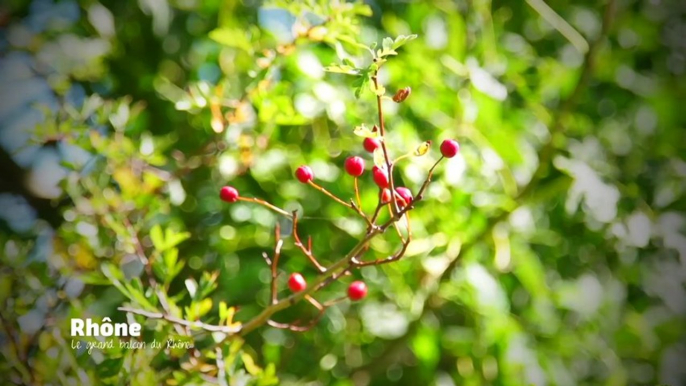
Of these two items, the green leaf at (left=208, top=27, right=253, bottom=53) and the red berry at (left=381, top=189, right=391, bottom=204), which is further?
the green leaf at (left=208, top=27, right=253, bottom=53)

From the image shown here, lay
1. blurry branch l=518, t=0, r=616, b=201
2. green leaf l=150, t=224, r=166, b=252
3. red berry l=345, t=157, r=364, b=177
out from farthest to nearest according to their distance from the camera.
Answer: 1. blurry branch l=518, t=0, r=616, b=201
2. green leaf l=150, t=224, r=166, b=252
3. red berry l=345, t=157, r=364, b=177

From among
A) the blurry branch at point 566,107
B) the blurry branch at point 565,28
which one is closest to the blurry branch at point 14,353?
the blurry branch at point 566,107

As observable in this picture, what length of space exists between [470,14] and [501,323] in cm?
47

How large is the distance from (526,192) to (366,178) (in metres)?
0.23

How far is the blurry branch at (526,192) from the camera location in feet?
3.08

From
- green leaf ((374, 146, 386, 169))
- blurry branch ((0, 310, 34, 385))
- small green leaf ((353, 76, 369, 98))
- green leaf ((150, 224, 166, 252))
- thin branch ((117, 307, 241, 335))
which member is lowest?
blurry branch ((0, 310, 34, 385))

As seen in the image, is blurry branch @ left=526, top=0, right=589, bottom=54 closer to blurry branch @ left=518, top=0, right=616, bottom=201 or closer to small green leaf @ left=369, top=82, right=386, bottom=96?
blurry branch @ left=518, top=0, right=616, bottom=201

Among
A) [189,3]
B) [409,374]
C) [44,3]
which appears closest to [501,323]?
[409,374]

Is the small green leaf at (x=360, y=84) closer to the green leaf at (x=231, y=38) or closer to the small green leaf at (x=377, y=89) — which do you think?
the small green leaf at (x=377, y=89)

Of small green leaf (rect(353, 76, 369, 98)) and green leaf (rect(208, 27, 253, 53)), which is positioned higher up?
small green leaf (rect(353, 76, 369, 98))

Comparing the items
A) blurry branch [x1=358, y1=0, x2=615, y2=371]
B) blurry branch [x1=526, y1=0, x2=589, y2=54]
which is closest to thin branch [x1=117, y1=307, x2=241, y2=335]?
blurry branch [x1=358, y1=0, x2=615, y2=371]

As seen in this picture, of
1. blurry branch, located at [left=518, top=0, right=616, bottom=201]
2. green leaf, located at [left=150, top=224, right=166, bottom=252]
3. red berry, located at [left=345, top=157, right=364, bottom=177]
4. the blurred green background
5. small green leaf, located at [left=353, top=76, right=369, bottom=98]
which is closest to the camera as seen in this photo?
small green leaf, located at [left=353, top=76, right=369, bottom=98]

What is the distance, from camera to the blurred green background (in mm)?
856

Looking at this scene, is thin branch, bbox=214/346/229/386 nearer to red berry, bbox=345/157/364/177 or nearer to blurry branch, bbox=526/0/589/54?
red berry, bbox=345/157/364/177
